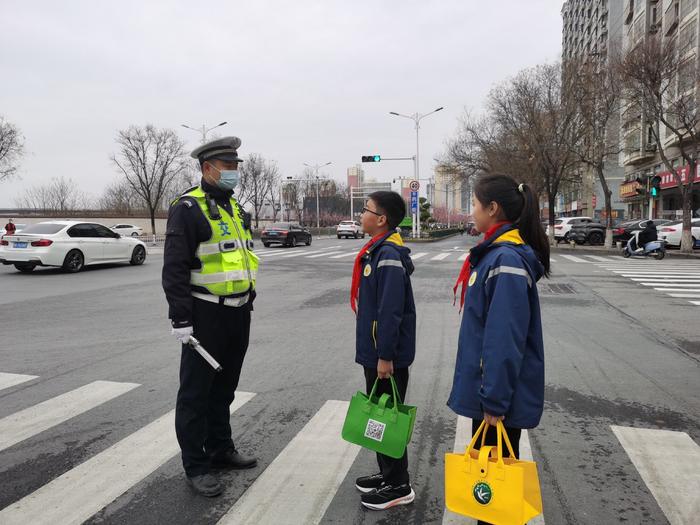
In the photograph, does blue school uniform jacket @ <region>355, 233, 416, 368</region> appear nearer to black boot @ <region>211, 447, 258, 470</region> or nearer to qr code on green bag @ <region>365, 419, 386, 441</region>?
qr code on green bag @ <region>365, 419, 386, 441</region>

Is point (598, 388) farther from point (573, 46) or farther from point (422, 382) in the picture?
point (573, 46)

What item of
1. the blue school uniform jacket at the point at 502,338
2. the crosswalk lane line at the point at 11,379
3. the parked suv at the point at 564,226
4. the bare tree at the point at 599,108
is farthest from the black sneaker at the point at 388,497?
the parked suv at the point at 564,226

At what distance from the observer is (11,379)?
4.94 m

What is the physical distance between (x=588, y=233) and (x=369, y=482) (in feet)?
98.2

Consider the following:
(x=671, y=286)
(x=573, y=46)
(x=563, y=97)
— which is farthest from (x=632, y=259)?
(x=573, y=46)

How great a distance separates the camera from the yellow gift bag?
78.4 inches

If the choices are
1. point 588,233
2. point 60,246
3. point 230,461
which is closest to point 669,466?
point 230,461

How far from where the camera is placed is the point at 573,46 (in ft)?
265

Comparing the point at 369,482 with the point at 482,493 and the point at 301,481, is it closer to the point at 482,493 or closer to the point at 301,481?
the point at 301,481

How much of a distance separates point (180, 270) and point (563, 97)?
1166 inches

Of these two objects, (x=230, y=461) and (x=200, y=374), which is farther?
(x=230, y=461)

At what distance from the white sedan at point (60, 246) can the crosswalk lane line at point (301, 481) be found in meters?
13.1

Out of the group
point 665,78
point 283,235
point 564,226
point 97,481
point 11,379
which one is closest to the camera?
point 97,481

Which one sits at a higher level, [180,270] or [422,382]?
[180,270]
